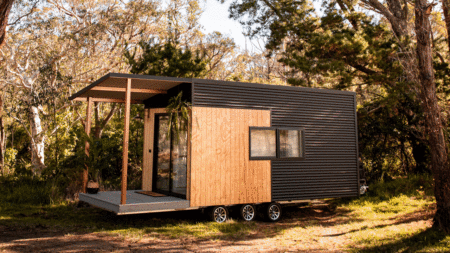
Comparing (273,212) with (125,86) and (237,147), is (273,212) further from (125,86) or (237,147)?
(125,86)

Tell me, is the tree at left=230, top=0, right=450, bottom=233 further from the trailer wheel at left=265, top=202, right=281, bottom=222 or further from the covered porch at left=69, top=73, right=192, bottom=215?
the covered porch at left=69, top=73, right=192, bottom=215

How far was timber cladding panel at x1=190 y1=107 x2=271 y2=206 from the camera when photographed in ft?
22.3

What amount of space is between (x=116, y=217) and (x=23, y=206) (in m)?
3.02

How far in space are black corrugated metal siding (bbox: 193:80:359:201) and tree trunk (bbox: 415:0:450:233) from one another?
245 centimetres

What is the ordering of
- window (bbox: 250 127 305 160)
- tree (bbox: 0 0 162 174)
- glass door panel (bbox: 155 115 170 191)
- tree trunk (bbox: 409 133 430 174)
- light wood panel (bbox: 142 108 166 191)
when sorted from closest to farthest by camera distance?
window (bbox: 250 127 305 160)
glass door panel (bbox: 155 115 170 191)
light wood panel (bbox: 142 108 166 191)
tree trunk (bbox: 409 133 430 174)
tree (bbox: 0 0 162 174)

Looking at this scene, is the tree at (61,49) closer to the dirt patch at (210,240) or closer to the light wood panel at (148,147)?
the light wood panel at (148,147)

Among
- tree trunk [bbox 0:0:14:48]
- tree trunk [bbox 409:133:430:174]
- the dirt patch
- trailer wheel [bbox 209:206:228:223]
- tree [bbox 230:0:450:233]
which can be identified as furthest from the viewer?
tree trunk [bbox 409:133:430:174]

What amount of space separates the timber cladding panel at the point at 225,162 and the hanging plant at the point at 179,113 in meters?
0.15

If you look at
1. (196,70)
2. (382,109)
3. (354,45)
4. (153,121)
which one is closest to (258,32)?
(196,70)

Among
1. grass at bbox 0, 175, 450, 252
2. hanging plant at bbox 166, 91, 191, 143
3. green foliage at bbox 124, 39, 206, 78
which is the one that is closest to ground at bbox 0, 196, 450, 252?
grass at bbox 0, 175, 450, 252

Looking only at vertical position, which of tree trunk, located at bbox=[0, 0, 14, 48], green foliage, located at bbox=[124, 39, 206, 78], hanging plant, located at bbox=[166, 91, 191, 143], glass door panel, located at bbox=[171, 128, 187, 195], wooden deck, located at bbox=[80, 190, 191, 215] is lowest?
wooden deck, located at bbox=[80, 190, 191, 215]

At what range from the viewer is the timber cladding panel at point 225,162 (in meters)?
6.81

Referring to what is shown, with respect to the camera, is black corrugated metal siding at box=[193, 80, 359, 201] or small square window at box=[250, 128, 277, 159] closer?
black corrugated metal siding at box=[193, 80, 359, 201]

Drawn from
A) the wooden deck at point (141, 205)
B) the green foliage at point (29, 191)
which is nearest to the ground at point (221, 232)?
the wooden deck at point (141, 205)
